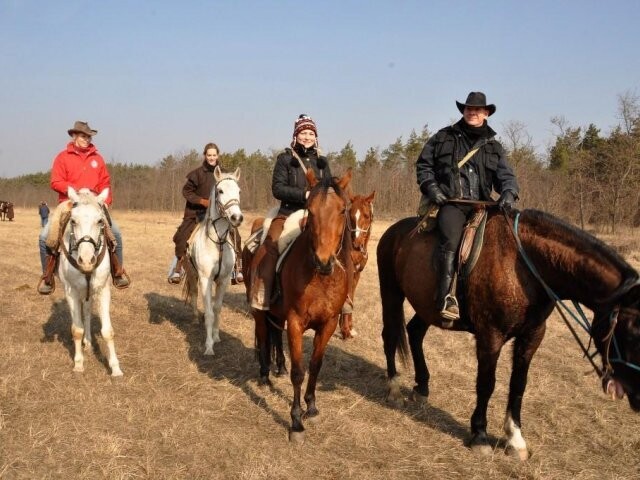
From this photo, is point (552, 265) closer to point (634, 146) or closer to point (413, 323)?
point (413, 323)

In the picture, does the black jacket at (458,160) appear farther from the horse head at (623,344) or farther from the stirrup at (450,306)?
the horse head at (623,344)

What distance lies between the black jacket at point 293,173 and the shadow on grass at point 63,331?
3.38 m

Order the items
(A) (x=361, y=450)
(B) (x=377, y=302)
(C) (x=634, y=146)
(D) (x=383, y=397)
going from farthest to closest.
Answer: (C) (x=634, y=146) → (B) (x=377, y=302) → (D) (x=383, y=397) → (A) (x=361, y=450)

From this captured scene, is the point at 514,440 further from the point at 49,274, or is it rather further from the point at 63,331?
the point at 63,331

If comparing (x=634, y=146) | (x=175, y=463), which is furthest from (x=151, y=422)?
(x=634, y=146)

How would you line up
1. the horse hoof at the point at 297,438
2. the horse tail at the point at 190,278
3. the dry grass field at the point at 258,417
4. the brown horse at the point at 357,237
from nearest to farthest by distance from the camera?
1. the dry grass field at the point at 258,417
2. the horse hoof at the point at 297,438
3. the brown horse at the point at 357,237
4. the horse tail at the point at 190,278

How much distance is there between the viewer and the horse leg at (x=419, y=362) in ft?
19.3

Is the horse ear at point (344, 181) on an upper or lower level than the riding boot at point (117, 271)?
upper

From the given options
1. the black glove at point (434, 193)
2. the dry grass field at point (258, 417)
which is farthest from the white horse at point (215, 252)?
the black glove at point (434, 193)

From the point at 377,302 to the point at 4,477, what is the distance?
28.0 ft

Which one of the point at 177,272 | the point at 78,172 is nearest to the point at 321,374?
the point at 177,272

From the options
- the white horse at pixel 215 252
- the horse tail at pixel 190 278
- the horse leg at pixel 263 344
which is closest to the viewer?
the horse leg at pixel 263 344

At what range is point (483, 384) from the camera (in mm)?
4641

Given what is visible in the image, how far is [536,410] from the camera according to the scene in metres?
5.58
